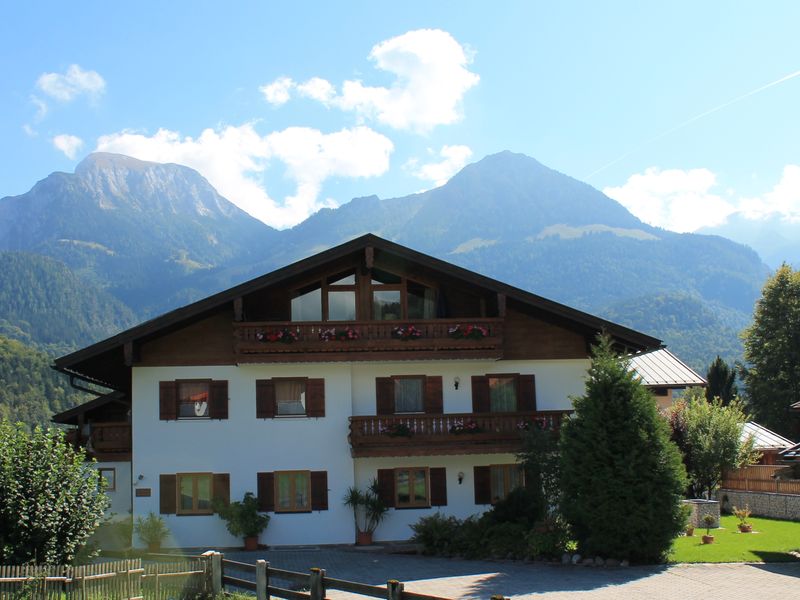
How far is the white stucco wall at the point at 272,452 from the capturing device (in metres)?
25.1

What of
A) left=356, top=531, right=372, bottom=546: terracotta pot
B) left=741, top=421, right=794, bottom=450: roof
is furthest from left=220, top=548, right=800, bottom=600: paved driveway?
left=741, top=421, right=794, bottom=450: roof

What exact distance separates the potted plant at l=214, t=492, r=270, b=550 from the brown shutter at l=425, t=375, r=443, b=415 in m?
5.72

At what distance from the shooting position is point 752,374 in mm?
53781

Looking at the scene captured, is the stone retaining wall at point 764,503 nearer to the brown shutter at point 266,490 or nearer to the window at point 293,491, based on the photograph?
the window at point 293,491

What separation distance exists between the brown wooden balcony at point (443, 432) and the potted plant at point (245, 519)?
3193 millimetres

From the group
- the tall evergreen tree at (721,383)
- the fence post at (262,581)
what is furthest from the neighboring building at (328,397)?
the tall evergreen tree at (721,383)

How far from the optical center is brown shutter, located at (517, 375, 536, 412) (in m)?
26.7

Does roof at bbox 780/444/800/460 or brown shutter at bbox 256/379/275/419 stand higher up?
brown shutter at bbox 256/379/275/419

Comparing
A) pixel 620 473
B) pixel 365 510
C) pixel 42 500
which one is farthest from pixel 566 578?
pixel 42 500

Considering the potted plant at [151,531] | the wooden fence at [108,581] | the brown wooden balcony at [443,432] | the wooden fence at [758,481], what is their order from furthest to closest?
the wooden fence at [758,481], the brown wooden balcony at [443,432], the potted plant at [151,531], the wooden fence at [108,581]

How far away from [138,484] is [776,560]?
16.8 metres

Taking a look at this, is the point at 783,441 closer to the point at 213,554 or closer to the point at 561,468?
the point at 561,468

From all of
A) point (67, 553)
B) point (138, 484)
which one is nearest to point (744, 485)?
point (138, 484)

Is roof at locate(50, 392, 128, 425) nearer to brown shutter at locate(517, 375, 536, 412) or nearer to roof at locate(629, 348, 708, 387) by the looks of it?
brown shutter at locate(517, 375, 536, 412)
